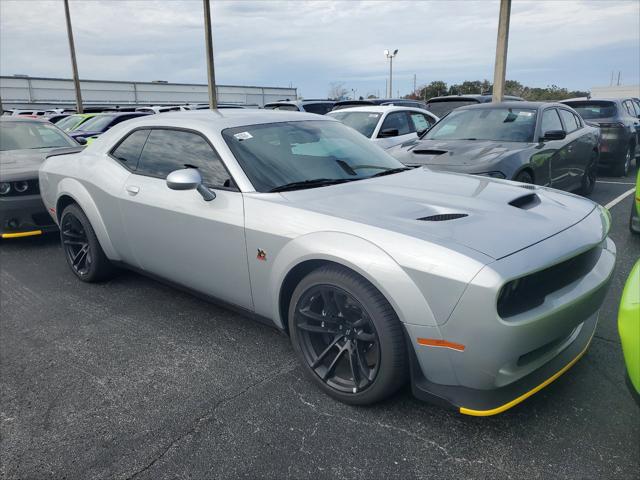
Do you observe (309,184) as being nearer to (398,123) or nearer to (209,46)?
(398,123)

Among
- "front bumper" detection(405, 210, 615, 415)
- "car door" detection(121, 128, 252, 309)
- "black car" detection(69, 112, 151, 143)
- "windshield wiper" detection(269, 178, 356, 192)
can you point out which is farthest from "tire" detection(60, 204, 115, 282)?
"black car" detection(69, 112, 151, 143)

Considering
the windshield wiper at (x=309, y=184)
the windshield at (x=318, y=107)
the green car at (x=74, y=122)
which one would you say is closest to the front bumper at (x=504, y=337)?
the windshield wiper at (x=309, y=184)

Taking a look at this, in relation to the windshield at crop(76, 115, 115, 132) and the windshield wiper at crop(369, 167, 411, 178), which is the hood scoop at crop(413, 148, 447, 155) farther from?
the windshield at crop(76, 115, 115, 132)

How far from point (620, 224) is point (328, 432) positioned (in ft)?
17.1

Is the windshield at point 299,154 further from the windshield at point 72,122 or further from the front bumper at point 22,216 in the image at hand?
the windshield at point 72,122

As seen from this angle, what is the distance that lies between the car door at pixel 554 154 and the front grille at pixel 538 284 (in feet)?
11.9

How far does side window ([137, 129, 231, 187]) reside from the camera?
325 cm

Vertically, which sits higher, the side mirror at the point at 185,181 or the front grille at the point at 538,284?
the side mirror at the point at 185,181

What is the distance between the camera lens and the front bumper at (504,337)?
208 centimetres

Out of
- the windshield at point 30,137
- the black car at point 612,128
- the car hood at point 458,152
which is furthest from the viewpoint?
the black car at point 612,128

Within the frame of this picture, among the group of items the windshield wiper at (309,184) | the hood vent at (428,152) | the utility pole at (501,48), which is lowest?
the hood vent at (428,152)

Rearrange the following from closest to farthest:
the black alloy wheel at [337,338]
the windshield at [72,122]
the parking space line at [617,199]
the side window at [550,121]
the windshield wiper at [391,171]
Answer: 1. the black alloy wheel at [337,338]
2. the windshield wiper at [391,171]
3. the side window at [550,121]
4. the parking space line at [617,199]
5. the windshield at [72,122]

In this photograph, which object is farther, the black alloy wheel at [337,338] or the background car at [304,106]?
the background car at [304,106]

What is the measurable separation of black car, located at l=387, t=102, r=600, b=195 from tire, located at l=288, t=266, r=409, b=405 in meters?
3.23
